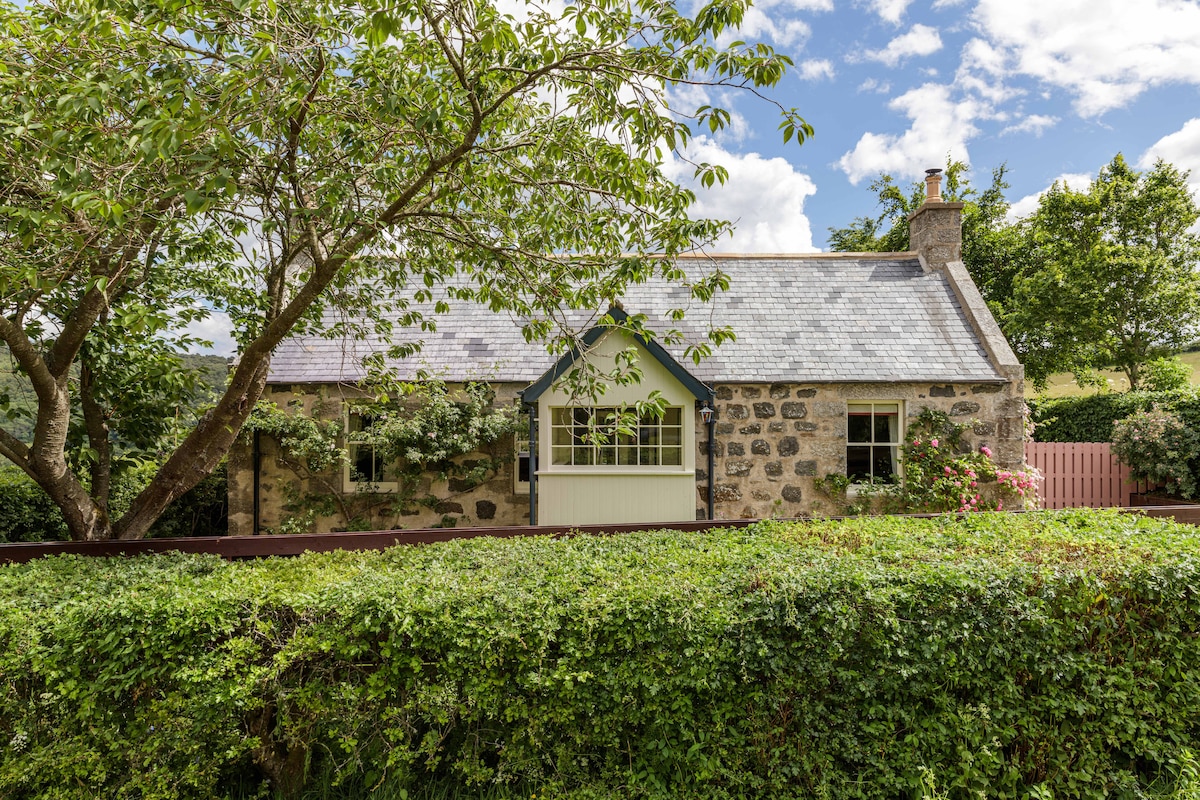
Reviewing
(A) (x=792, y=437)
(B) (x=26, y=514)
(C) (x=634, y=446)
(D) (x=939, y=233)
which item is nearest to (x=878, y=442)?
(A) (x=792, y=437)

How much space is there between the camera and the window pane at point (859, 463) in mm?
10148

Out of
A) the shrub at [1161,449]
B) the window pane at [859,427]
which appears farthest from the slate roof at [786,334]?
the shrub at [1161,449]

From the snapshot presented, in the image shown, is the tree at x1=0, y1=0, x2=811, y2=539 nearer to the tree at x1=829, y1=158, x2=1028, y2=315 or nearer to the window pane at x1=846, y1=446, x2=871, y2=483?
the window pane at x1=846, y1=446, x2=871, y2=483

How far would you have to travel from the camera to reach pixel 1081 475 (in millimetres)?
12266

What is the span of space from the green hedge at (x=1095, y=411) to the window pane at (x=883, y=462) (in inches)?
247

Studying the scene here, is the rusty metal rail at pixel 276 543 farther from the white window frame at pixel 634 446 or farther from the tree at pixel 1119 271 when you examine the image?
the tree at pixel 1119 271

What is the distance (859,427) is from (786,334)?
2.09m

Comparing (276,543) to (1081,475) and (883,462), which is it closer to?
(883,462)

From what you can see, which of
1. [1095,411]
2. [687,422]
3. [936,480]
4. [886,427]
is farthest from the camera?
[1095,411]

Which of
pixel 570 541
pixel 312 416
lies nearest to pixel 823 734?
pixel 570 541

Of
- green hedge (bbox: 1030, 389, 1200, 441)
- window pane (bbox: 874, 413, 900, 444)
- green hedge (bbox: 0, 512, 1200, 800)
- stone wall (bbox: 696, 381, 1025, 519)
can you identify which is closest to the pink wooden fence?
green hedge (bbox: 1030, 389, 1200, 441)

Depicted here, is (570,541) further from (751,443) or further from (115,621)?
(751,443)

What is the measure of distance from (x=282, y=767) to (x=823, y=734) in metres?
3.00

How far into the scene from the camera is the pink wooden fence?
39.9 ft
